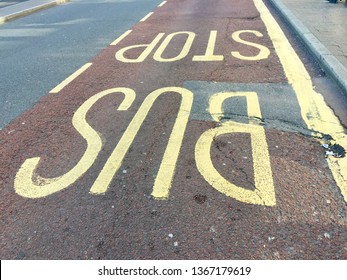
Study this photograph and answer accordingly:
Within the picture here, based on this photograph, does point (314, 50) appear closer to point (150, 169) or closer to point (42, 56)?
point (150, 169)

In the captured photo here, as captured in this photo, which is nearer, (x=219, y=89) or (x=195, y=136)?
(x=195, y=136)

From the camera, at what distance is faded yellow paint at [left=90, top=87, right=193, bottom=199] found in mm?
3119

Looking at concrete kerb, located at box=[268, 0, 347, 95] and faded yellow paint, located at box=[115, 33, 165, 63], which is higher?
concrete kerb, located at box=[268, 0, 347, 95]

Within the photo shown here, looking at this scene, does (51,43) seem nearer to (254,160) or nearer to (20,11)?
(20,11)

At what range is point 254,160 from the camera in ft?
11.0

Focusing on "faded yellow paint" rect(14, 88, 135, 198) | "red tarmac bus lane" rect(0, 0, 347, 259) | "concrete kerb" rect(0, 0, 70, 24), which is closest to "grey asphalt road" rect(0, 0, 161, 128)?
"concrete kerb" rect(0, 0, 70, 24)

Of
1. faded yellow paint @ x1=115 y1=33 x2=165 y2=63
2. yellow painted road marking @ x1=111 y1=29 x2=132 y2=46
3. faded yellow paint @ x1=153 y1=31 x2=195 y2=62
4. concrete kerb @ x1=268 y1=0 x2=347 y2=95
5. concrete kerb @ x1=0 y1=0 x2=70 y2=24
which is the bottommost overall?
concrete kerb @ x1=0 y1=0 x2=70 y2=24

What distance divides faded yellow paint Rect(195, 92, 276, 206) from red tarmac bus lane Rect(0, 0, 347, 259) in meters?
0.01

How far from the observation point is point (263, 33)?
792 centimetres

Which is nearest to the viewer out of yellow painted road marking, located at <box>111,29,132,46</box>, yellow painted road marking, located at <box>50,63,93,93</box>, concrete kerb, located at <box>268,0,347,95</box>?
concrete kerb, located at <box>268,0,347,95</box>

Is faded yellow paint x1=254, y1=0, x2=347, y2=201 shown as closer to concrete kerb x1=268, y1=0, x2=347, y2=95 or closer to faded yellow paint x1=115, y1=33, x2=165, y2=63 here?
concrete kerb x1=268, y1=0, x2=347, y2=95

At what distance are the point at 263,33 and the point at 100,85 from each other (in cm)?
455

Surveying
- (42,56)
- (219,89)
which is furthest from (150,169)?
(42,56)

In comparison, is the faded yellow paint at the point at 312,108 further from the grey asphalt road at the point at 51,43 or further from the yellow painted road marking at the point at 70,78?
the grey asphalt road at the point at 51,43
